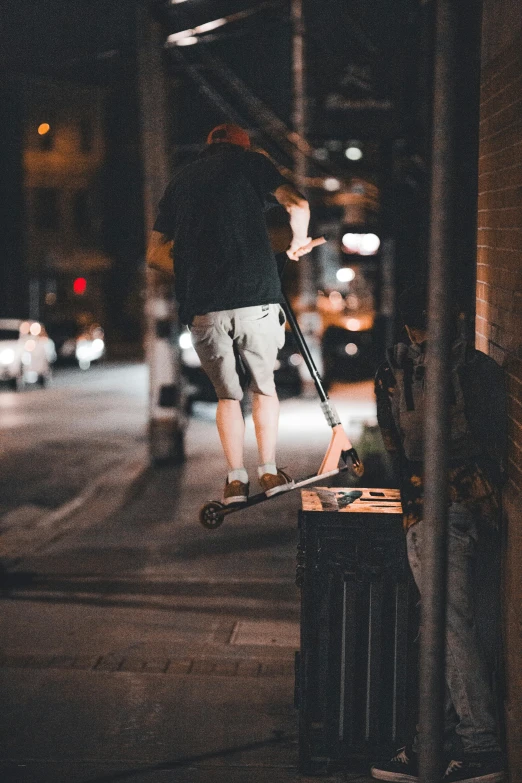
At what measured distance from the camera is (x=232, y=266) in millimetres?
4242

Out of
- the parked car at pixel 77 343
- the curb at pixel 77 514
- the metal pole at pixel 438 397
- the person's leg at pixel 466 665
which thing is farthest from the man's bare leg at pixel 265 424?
the parked car at pixel 77 343

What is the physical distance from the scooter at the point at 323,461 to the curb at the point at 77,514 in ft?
14.3

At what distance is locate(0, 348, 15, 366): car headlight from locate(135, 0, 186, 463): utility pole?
12.7m

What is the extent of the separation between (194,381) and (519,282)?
16.5m

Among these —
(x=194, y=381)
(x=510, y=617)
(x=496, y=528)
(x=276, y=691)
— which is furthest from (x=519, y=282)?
(x=194, y=381)

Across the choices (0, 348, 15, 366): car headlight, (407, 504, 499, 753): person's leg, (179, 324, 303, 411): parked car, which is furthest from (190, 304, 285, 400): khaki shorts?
(0, 348, 15, 366): car headlight

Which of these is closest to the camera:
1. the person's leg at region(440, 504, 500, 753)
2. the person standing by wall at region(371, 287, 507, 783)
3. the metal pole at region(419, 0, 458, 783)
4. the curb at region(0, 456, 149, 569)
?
the metal pole at region(419, 0, 458, 783)

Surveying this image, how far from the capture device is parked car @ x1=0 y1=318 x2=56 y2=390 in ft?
85.8

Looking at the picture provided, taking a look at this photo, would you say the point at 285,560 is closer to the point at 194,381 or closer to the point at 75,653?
the point at 75,653

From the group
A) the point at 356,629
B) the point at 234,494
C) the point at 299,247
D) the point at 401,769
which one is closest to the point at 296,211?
the point at 299,247

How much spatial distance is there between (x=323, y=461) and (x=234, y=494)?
425 mm

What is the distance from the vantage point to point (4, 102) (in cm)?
3309

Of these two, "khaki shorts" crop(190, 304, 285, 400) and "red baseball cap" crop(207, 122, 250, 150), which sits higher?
"red baseball cap" crop(207, 122, 250, 150)

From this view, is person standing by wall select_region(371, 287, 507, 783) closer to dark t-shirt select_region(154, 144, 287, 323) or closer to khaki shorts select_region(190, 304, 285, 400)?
khaki shorts select_region(190, 304, 285, 400)
